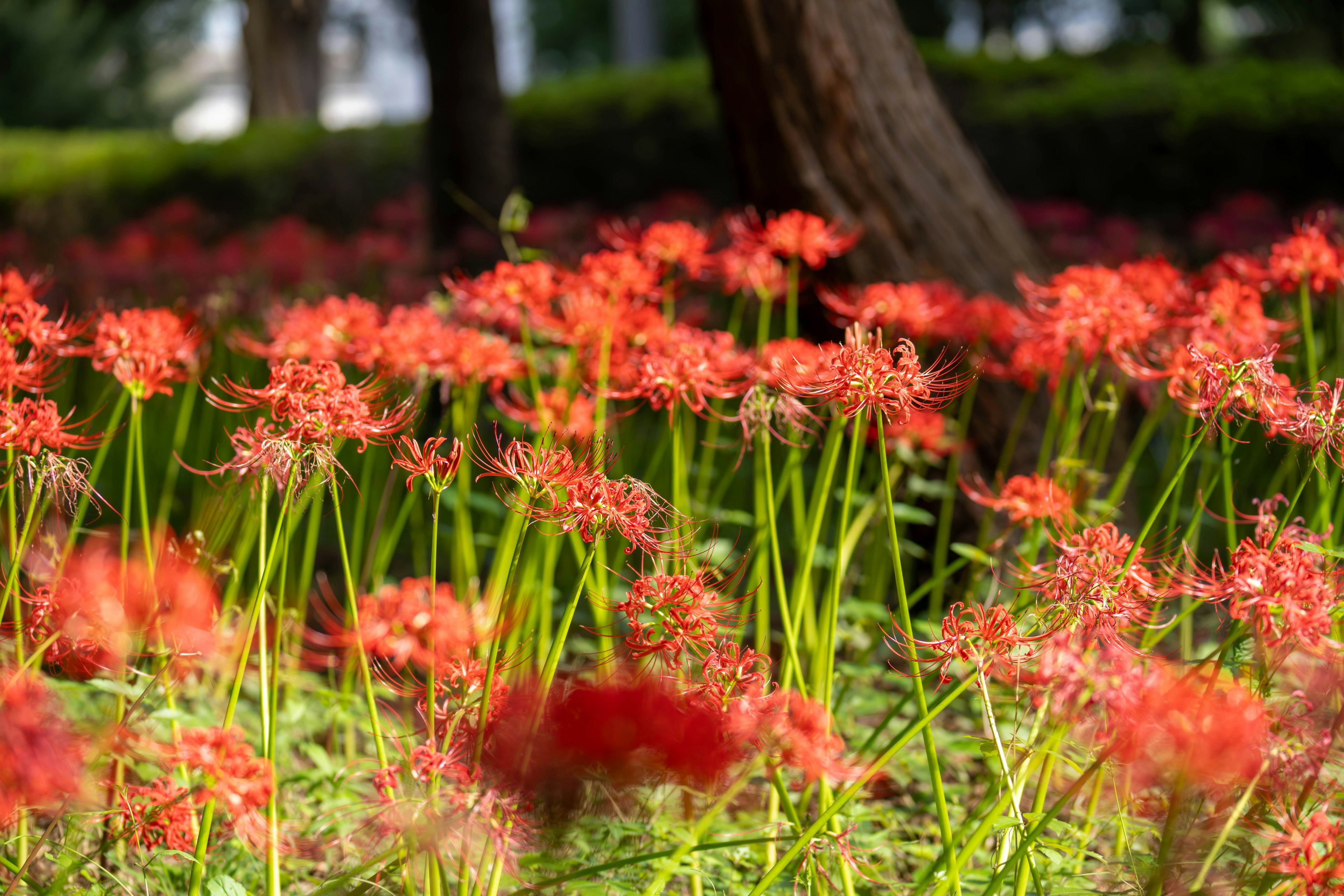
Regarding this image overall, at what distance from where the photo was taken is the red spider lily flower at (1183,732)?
111 cm

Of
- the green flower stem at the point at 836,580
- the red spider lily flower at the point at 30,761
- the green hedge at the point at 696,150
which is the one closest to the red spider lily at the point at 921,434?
the green flower stem at the point at 836,580

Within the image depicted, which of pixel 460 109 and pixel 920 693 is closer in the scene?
pixel 920 693

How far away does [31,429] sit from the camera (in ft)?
4.49

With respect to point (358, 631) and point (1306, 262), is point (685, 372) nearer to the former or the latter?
point (358, 631)

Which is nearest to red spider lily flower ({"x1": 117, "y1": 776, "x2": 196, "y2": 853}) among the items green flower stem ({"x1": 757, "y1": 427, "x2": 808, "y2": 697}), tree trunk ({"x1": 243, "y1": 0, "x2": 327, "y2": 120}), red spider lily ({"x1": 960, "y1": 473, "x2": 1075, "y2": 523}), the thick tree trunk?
green flower stem ({"x1": 757, "y1": 427, "x2": 808, "y2": 697})

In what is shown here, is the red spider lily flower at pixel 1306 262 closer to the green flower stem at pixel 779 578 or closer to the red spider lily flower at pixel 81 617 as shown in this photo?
the green flower stem at pixel 779 578

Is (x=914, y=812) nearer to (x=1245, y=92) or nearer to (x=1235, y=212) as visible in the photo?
(x=1235, y=212)

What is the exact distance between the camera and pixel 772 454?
355 cm

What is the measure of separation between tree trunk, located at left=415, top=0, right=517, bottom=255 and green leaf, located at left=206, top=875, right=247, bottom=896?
3.56 m

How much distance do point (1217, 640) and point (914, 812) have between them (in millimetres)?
813

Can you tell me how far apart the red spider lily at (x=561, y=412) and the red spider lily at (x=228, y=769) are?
39.4 inches

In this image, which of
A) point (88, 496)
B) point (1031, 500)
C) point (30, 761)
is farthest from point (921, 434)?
point (30, 761)

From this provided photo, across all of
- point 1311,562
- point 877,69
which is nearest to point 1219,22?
point 877,69

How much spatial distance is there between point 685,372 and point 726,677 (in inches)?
19.7
